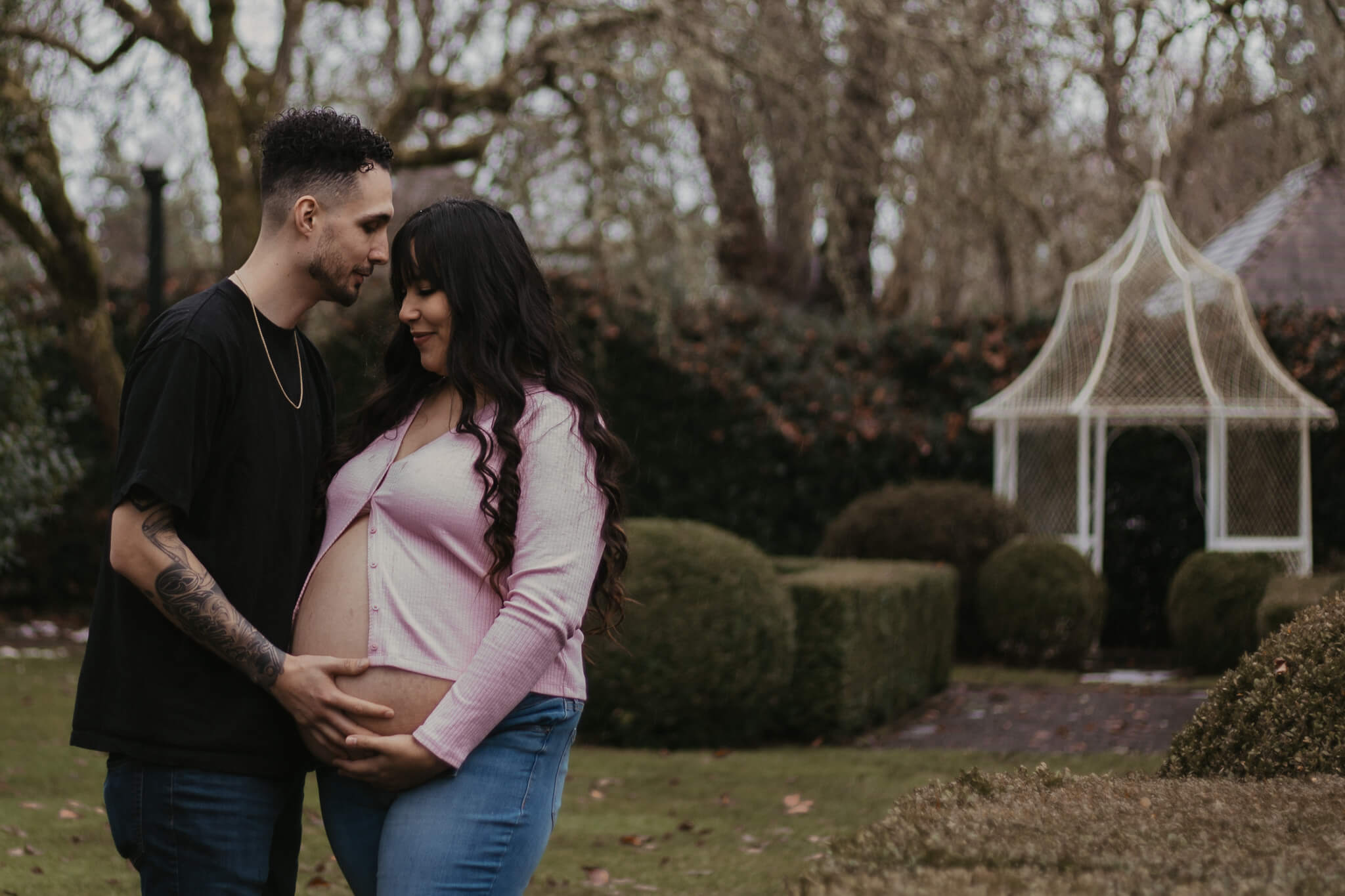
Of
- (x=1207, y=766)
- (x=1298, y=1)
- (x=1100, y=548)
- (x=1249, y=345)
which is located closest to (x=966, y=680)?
(x=1100, y=548)

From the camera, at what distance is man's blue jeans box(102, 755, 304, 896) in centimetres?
211

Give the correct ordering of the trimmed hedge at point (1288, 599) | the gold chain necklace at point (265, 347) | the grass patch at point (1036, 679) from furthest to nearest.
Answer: the grass patch at point (1036, 679) → the trimmed hedge at point (1288, 599) → the gold chain necklace at point (265, 347)

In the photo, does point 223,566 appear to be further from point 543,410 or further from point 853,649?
point 853,649

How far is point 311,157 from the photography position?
7.41 ft

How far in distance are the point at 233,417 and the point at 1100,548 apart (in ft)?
33.9

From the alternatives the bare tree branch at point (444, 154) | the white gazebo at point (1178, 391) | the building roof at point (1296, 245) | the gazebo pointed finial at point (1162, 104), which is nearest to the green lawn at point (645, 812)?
the bare tree branch at point (444, 154)

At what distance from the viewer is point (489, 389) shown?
87.0 inches

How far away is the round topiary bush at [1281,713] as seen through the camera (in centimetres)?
275

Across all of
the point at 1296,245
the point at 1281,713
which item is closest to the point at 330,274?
the point at 1281,713

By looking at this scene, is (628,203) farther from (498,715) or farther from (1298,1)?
(498,715)

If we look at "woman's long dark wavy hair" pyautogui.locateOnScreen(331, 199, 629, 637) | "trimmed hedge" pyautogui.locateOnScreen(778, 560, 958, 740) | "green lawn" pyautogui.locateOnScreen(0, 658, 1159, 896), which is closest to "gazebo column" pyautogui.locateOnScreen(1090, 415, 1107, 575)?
"trimmed hedge" pyautogui.locateOnScreen(778, 560, 958, 740)

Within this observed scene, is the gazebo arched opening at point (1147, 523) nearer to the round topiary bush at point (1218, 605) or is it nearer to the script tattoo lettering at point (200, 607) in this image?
the round topiary bush at point (1218, 605)

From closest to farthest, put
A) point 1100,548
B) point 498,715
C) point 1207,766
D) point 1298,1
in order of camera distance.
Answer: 1. point 498,715
2. point 1207,766
3. point 1298,1
4. point 1100,548

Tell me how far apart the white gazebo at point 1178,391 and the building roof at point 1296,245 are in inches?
52.5
